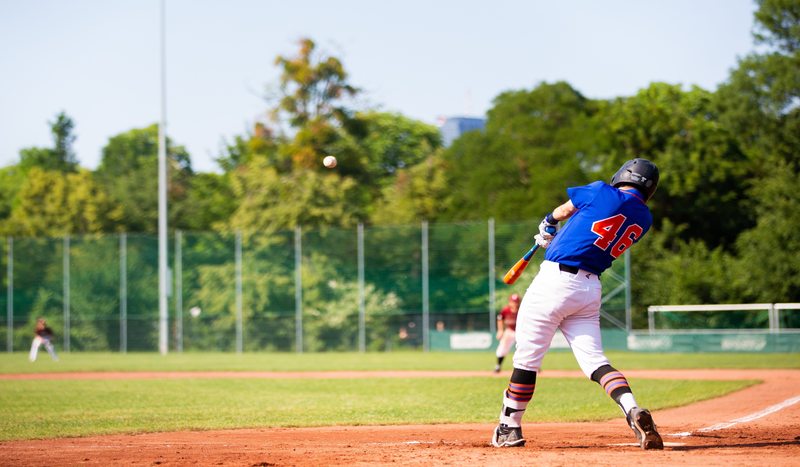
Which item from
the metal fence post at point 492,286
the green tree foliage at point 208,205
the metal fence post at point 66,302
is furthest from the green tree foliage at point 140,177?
the metal fence post at point 492,286

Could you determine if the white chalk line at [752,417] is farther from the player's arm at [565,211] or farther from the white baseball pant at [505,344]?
the white baseball pant at [505,344]

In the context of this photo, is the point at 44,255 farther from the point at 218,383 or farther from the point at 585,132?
the point at 585,132

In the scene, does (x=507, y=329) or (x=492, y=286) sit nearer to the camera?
(x=507, y=329)

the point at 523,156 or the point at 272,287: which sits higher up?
the point at 523,156

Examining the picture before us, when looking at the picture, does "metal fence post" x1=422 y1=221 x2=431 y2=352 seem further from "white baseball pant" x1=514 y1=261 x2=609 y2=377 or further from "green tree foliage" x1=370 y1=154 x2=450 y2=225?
"white baseball pant" x1=514 y1=261 x2=609 y2=377

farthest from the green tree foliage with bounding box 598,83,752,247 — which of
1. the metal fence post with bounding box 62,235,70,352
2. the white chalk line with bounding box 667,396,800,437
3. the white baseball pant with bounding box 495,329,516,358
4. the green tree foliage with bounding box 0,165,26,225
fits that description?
the green tree foliage with bounding box 0,165,26,225

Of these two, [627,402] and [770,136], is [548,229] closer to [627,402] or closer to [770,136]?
[627,402]

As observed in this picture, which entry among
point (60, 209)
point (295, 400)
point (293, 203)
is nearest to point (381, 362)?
point (295, 400)

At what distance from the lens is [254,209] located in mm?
47344

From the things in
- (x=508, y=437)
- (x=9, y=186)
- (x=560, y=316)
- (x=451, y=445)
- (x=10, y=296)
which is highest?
(x=9, y=186)

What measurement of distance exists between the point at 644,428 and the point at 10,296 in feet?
122

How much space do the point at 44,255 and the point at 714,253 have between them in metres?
28.5

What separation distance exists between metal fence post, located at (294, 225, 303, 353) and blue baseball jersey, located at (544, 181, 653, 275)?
3114 centimetres

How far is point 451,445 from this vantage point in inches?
333
